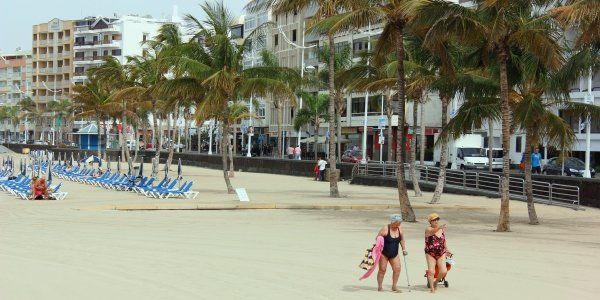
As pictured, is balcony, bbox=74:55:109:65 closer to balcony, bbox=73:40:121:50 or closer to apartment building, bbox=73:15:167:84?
apartment building, bbox=73:15:167:84

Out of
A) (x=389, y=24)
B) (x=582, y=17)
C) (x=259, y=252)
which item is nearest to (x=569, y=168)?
(x=389, y=24)

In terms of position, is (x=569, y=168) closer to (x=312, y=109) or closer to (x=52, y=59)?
(x=312, y=109)

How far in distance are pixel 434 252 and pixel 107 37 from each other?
413 feet

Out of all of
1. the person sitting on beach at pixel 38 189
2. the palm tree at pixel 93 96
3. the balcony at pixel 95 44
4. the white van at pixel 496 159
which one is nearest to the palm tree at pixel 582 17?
the person sitting on beach at pixel 38 189

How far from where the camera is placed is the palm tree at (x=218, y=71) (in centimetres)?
2992

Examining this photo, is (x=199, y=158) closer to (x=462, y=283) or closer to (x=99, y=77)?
(x=99, y=77)

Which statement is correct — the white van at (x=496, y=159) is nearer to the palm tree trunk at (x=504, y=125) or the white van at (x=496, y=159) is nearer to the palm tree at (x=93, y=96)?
the palm tree at (x=93, y=96)

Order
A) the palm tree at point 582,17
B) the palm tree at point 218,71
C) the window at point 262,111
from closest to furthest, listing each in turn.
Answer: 1. the palm tree at point 582,17
2. the palm tree at point 218,71
3. the window at point 262,111

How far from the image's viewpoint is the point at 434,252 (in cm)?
1082

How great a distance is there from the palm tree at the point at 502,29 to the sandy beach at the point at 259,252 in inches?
144

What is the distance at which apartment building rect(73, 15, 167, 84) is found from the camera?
422 ft

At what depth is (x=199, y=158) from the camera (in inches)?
2517

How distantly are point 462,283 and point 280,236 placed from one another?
20.7 feet

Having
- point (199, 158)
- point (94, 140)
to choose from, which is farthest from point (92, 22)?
point (199, 158)
